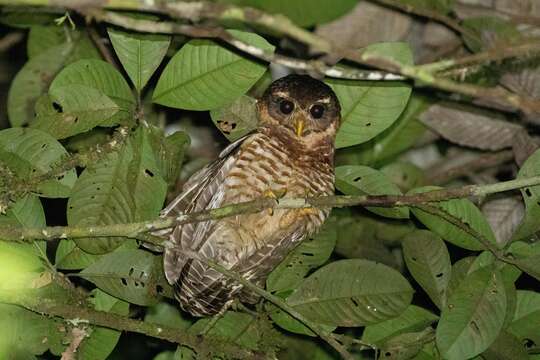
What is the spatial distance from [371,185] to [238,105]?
2.05 ft

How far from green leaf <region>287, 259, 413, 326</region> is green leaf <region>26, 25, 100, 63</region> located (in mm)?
1597

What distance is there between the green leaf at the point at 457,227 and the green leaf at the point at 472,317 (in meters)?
0.14

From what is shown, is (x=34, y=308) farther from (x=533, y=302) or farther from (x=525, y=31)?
(x=525, y=31)

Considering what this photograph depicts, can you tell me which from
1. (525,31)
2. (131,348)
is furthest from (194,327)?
(525,31)

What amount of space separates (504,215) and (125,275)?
1.91 meters

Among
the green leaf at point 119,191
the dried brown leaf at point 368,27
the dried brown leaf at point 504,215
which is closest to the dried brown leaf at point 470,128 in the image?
the dried brown leaf at point 504,215

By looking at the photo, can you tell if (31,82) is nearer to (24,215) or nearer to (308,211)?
(24,215)

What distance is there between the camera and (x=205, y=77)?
3.30 m

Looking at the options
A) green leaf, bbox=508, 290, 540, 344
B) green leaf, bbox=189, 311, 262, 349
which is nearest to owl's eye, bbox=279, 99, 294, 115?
green leaf, bbox=189, 311, 262, 349

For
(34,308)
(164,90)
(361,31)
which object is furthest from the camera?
(361,31)

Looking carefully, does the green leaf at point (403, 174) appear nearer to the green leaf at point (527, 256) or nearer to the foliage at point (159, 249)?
the foliage at point (159, 249)

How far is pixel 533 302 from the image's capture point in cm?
341

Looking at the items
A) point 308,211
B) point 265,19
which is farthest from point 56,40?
point 265,19

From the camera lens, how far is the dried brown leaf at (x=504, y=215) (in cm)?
428
